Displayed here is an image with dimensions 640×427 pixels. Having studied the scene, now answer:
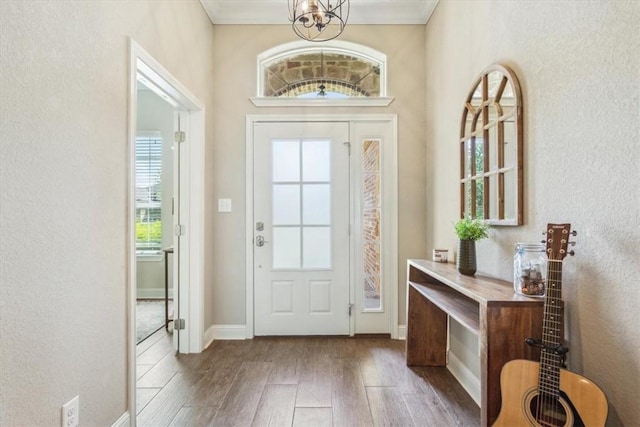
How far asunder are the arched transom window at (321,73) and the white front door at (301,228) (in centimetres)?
39

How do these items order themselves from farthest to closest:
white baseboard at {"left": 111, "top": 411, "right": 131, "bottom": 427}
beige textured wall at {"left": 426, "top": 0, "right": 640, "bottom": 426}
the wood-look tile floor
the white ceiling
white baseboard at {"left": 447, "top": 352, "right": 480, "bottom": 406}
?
the white ceiling
white baseboard at {"left": 447, "top": 352, "right": 480, "bottom": 406}
the wood-look tile floor
white baseboard at {"left": 111, "top": 411, "right": 131, "bottom": 427}
beige textured wall at {"left": 426, "top": 0, "right": 640, "bottom": 426}

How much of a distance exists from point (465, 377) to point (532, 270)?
3.90 feet

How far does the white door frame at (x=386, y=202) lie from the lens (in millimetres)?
3102

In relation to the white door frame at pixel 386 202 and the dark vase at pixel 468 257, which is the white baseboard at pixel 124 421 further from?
the dark vase at pixel 468 257

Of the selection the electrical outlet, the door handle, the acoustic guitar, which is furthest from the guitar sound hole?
the door handle

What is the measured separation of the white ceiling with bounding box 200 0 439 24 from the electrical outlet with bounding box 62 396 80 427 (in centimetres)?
301

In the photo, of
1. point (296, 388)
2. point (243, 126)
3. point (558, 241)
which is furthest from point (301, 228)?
point (558, 241)

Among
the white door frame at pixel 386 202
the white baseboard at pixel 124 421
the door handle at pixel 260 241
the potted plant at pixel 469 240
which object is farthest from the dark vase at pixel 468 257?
the white baseboard at pixel 124 421

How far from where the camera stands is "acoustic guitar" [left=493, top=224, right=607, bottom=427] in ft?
3.68

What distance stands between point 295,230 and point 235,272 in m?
0.69

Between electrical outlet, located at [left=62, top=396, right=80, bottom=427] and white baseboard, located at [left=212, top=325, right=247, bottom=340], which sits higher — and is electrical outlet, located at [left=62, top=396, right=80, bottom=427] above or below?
above

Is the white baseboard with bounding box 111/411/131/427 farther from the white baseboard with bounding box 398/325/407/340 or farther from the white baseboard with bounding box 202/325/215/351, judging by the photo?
the white baseboard with bounding box 398/325/407/340

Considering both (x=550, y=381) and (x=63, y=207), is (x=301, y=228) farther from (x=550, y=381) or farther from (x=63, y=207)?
(x=550, y=381)

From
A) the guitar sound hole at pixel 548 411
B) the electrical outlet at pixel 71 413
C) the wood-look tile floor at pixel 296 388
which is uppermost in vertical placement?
the guitar sound hole at pixel 548 411
